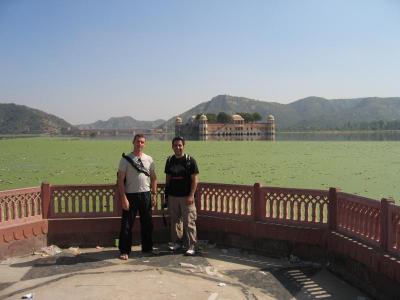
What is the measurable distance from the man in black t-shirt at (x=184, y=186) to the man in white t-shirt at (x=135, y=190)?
342mm

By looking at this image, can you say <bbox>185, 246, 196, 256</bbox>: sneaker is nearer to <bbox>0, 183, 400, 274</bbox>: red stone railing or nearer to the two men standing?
the two men standing

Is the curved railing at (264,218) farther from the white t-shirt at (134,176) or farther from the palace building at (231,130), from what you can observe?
the palace building at (231,130)

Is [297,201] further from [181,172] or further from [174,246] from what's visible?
[174,246]

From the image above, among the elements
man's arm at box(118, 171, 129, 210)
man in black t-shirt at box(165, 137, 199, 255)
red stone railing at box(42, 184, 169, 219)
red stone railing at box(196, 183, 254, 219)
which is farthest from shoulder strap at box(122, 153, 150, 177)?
red stone railing at box(196, 183, 254, 219)

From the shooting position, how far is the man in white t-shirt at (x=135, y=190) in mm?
6828

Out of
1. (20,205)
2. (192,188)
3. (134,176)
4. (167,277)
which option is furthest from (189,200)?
(20,205)

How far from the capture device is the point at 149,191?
7.09 m

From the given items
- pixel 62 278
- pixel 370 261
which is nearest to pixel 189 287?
pixel 62 278

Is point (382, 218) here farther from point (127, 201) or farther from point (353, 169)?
point (353, 169)

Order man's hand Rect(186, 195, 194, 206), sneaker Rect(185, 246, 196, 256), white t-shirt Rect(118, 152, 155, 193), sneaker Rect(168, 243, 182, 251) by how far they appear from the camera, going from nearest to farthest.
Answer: white t-shirt Rect(118, 152, 155, 193), sneaker Rect(185, 246, 196, 256), man's hand Rect(186, 195, 194, 206), sneaker Rect(168, 243, 182, 251)

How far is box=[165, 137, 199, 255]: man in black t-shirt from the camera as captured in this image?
707cm

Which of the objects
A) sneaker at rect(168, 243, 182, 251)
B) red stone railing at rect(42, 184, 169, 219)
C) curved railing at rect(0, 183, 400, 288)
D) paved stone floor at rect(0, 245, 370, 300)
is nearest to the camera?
paved stone floor at rect(0, 245, 370, 300)

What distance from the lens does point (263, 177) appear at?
65.2 ft

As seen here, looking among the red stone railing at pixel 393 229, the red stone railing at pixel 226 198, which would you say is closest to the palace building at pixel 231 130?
the red stone railing at pixel 226 198
